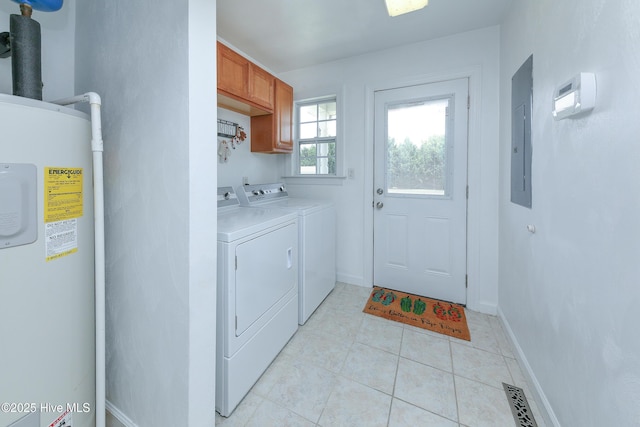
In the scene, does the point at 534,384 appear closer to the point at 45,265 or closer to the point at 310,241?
the point at 310,241

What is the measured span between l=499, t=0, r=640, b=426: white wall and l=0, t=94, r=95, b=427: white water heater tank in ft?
6.20

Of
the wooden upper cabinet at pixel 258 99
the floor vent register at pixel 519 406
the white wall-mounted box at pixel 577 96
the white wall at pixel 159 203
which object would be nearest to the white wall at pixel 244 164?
the wooden upper cabinet at pixel 258 99

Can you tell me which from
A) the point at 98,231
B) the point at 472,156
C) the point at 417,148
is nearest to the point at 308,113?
the point at 417,148

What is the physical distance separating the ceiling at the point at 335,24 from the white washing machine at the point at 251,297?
155 centimetres

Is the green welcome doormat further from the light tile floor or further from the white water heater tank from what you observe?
the white water heater tank

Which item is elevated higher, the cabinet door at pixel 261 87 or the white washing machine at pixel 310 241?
the cabinet door at pixel 261 87

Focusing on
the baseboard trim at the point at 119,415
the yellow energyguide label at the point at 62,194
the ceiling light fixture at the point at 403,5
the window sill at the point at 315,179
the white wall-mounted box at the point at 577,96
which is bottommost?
the baseboard trim at the point at 119,415

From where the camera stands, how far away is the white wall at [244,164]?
7.87 ft

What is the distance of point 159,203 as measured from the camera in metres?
1.06

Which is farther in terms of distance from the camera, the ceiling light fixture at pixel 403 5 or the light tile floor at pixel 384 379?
the ceiling light fixture at pixel 403 5

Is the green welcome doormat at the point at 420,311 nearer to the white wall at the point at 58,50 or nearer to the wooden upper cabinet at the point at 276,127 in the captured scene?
the wooden upper cabinet at the point at 276,127

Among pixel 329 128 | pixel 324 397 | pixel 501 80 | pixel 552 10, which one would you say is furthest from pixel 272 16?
pixel 324 397

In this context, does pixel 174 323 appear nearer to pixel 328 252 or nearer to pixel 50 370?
pixel 50 370

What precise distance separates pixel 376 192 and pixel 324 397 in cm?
190
